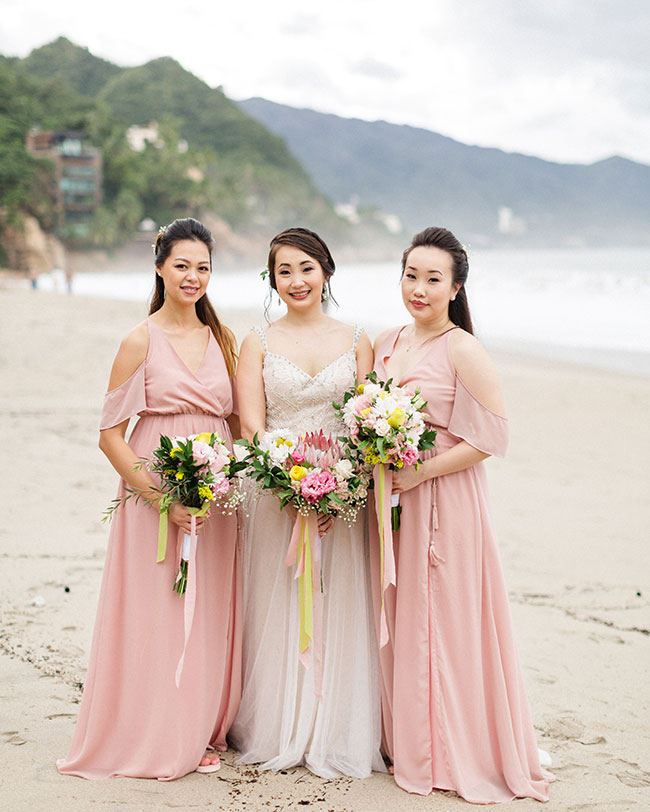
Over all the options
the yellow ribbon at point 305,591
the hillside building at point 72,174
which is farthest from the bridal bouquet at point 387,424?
the hillside building at point 72,174

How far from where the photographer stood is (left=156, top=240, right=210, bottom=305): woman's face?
3.88m

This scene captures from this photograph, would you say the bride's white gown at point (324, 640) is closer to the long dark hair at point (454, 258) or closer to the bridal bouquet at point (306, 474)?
the bridal bouquet at point (306, 474)

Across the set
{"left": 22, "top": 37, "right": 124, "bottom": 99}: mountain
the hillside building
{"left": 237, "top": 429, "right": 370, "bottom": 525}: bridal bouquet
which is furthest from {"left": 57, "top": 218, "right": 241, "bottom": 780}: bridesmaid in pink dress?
{"left": 22, "top": 37, "right": 124, "bottom": 99}: mountain

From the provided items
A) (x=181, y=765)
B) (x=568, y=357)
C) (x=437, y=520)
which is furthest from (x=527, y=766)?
(x=568, y=357)

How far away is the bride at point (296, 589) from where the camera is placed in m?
3.91

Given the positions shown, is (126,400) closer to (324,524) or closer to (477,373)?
(324,524)

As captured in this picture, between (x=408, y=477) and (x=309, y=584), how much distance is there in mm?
646

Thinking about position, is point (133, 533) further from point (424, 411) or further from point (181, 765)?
point (424, 411)

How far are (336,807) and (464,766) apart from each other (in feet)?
1.92

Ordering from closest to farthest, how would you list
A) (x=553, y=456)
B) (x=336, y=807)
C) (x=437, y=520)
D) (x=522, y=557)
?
(x=336, y=807) < (x=437, y=520) < (x=522, y=557) < (x=553, y=456)

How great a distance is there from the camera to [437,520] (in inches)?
149

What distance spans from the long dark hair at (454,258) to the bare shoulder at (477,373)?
197 millimetres

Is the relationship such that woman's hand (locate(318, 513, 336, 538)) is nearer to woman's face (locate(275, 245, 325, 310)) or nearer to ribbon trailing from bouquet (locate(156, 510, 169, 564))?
ribbon trailing from bouquet (locate(156, 510, 169, 564))

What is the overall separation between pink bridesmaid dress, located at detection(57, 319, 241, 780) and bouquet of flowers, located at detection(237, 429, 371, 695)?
1.38ft
